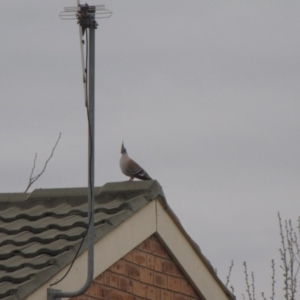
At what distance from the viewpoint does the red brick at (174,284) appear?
923cm

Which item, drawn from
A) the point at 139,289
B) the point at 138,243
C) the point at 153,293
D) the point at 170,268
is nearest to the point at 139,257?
the point at 138,243

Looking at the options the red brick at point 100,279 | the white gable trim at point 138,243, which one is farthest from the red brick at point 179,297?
the red brick at point 100,279

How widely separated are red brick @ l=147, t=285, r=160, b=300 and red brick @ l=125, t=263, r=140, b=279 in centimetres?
20

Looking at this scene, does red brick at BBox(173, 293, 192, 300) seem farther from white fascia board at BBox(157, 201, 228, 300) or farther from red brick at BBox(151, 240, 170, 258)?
red brick at BBox(151, 240, 170, 258)

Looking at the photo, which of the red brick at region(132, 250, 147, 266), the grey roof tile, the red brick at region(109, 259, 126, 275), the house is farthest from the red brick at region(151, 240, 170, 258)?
the red brick at region(109, 259, 126, 275)

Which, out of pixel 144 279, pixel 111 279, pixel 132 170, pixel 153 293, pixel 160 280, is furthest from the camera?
pixel 132 170

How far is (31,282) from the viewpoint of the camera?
290 inches

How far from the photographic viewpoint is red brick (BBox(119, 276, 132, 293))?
8.54 meters

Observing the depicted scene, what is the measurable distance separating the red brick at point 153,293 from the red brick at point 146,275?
52 mm

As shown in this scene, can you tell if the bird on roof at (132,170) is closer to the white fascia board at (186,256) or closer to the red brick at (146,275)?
the white fascia board at (186,256)

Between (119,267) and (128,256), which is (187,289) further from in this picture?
(119,267)

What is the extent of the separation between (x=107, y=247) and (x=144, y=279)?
74 centimetres

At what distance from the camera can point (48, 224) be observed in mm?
8703

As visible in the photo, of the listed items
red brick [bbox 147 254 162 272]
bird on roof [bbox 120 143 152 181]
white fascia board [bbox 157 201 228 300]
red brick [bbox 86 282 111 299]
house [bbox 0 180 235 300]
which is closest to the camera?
house [bbox 0 180 235 300]
